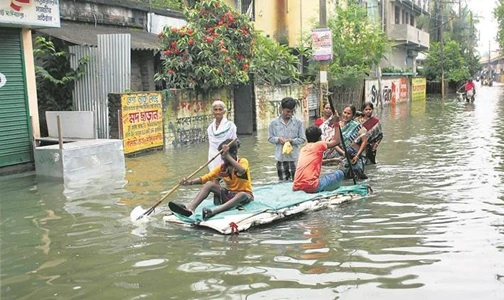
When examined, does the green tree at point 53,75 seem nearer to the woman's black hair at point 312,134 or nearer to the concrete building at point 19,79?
the concrete building at point 19,79

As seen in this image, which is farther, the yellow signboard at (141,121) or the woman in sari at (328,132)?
the yellow signboard at (141,121)

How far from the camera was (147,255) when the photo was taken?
18.8 ft

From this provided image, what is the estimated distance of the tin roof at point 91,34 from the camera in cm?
1396

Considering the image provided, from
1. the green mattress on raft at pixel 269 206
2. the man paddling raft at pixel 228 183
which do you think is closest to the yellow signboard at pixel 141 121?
the green mattress on raft at pixel 269 206

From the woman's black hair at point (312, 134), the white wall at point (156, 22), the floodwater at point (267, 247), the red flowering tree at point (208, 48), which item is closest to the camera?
the floodwater at point (267, 247)

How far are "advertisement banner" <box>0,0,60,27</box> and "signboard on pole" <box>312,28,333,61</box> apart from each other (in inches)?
318

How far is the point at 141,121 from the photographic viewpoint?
13.6 m

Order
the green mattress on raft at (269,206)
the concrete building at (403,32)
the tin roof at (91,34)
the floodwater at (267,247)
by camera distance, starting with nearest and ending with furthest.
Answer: the floodwater at (267,247) < the green mattress on raft at (269,206) < the tin roof at (91,34) < the concrete building at (403,32)

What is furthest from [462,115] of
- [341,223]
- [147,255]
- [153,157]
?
[147,255]

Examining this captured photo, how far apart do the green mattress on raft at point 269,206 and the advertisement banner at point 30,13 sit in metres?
5.77

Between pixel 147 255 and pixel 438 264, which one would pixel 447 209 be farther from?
pixel 147 255

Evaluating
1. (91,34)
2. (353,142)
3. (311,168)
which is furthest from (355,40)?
(311,168)

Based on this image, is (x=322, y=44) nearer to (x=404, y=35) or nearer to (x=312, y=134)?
(x=312, y=134)

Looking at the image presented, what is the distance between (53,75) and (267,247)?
9.43 meters
